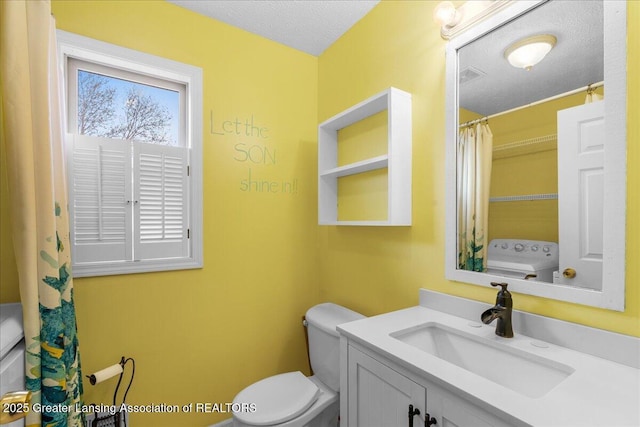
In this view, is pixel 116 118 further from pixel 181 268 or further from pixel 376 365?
pixel 376 365

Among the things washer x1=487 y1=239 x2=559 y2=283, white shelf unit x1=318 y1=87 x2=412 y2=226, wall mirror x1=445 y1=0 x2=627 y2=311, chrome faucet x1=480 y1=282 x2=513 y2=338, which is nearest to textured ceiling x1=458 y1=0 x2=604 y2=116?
wall mirror x1=445 y1=0 x2=627 y2=311


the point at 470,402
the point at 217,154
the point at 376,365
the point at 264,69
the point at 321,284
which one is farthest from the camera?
the point at 321,284

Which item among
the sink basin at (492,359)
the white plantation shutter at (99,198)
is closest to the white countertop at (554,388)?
the sink basin at (492,359)

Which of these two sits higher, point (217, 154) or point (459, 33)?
point (459, 33)

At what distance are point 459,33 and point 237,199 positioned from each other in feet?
4.65

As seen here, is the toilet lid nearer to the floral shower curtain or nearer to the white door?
the floral shower curtain

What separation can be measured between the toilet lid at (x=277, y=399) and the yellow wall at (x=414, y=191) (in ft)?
1.68

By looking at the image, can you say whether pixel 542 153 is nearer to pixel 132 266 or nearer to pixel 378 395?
pixel 378 395

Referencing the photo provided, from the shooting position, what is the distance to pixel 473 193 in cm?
120

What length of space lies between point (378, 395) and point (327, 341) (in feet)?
2.03

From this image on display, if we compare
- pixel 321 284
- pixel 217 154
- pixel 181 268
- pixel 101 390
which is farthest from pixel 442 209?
pixel 101 390

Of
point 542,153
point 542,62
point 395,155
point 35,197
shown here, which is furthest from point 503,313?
point 35,197

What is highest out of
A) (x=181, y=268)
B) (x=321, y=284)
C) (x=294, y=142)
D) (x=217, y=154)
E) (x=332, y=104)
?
(x=332, y=104)

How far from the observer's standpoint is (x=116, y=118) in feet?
5.26
